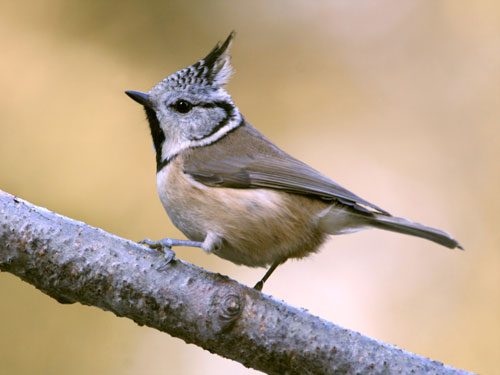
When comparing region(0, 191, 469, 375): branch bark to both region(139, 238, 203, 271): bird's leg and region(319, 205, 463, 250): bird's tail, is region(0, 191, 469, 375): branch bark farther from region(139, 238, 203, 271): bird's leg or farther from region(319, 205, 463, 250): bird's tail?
region(319, 205, 463, 250): bird's tail

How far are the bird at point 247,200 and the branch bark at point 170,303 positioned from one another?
34cm

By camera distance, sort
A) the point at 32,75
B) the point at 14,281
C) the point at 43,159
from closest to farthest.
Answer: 1. the point at 14,281
2. the point at 43,159
3. the point at 32,75

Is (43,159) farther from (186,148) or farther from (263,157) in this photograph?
(263,157)

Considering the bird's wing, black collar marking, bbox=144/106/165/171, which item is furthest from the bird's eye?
the bird's wing

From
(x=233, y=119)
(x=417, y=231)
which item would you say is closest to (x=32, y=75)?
(x=233, y=119)

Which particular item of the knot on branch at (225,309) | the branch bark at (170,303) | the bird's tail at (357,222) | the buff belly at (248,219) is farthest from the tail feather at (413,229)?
the knot on branch at (225,309)

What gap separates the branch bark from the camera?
80.7 inches

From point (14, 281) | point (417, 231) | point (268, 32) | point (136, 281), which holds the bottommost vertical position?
point (14, 281)

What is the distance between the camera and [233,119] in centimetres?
321

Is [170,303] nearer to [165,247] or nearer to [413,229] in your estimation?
[165,247]

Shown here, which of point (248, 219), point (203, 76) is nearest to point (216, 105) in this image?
point (203, 76)

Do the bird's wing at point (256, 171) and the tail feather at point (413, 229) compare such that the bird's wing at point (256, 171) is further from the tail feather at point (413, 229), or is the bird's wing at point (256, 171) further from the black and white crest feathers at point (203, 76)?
the black and white crest feathers at point (203, 76)

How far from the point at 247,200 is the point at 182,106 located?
0.71 meters

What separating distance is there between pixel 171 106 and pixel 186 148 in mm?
259
